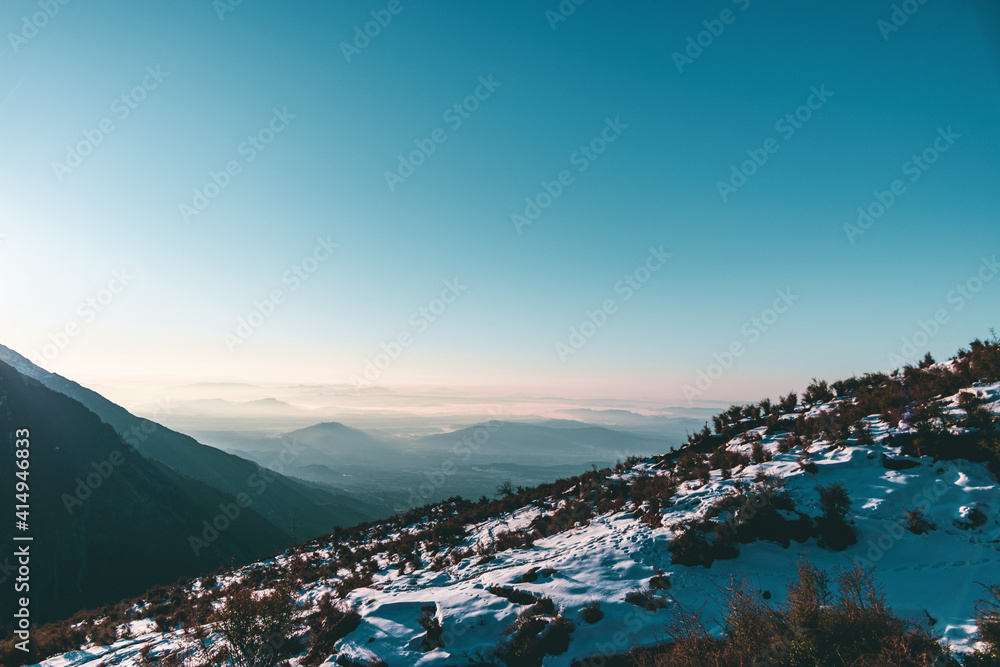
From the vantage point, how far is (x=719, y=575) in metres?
7.40

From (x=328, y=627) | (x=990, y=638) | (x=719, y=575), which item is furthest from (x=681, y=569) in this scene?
(x=328, y=627)

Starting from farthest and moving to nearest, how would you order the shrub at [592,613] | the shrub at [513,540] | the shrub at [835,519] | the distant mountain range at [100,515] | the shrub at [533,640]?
the distant mountain range at [100,515] → the shrub at [513,540] → the shrub at [835,519] → the shrub at [592,613] → the shrub at [533,640]

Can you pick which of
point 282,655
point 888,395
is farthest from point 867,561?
point 282,655

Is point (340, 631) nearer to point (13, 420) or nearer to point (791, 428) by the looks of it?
point (791, 428)

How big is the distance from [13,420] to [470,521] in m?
50.0

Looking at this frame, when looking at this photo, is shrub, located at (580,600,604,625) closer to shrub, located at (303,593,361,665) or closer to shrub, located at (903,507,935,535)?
shrub, located at (303,593,361,665)

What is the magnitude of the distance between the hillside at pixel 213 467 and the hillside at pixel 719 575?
72.1 m

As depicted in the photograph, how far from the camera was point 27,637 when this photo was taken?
1232cm

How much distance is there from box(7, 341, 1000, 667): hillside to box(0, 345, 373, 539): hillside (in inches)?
2839

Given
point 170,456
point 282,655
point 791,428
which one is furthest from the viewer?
point 170,456

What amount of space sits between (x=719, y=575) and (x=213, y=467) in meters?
105

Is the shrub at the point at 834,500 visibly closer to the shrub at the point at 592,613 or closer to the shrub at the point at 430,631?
the shrub at the point at 592,613

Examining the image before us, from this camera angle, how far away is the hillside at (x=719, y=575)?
498 centimetres

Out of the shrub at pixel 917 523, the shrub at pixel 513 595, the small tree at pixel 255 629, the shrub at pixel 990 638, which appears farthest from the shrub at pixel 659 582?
the small tree at pixel 255 629
